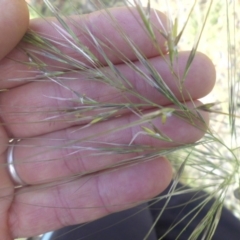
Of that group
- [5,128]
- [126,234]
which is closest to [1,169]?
[5,128]

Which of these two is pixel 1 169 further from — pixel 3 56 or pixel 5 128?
pixel 3 56

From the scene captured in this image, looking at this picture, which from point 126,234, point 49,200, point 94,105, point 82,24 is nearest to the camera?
point 94,105

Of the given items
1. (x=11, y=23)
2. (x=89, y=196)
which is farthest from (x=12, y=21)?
(x=89, y=196)

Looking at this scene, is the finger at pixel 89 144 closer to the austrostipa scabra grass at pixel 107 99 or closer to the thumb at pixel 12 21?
the austrostipa scabra grass at pixel 107 99

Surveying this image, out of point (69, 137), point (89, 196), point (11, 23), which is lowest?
point (89, 196)

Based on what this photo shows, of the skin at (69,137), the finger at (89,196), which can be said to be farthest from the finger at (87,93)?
the finger at (89,196)

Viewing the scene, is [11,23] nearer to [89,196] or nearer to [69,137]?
[69,137]

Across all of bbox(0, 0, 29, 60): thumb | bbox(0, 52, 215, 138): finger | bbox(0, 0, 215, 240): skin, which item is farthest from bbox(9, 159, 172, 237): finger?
bbox(0, 0, 29, 60): thumb
